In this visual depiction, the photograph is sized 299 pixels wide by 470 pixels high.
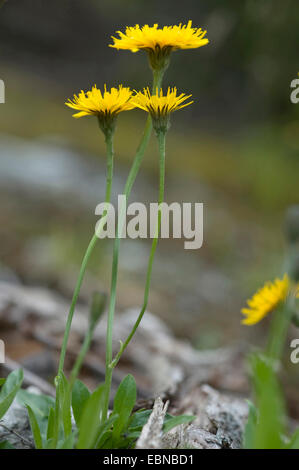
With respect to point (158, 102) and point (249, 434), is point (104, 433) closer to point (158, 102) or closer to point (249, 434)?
point (249, 434)

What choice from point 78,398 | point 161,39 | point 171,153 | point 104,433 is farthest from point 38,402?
point 171,153

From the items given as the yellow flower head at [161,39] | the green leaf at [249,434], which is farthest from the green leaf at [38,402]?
the yellow flower head at [161,39]

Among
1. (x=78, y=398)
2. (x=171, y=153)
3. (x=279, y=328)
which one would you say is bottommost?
(x=78, y=398)

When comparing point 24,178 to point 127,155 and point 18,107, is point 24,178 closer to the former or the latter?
point 127,155

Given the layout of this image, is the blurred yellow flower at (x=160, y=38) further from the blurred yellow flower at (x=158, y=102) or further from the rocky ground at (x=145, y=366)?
the rocky ground at (x=145, y=366)

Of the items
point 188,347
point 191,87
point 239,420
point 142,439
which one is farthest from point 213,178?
point 142,439
